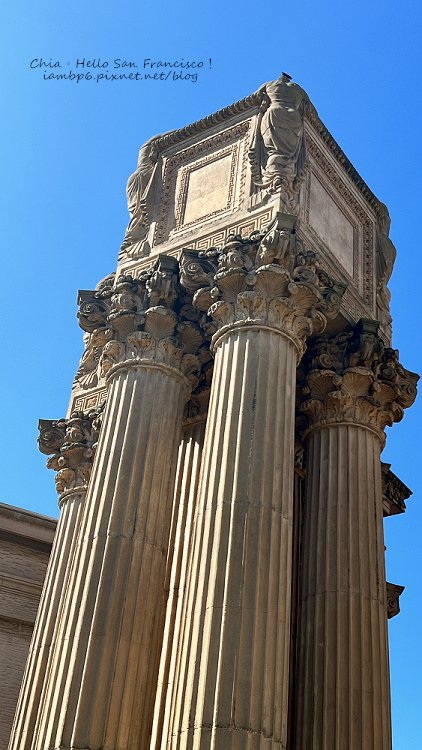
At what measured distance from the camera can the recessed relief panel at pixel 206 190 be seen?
1937cm

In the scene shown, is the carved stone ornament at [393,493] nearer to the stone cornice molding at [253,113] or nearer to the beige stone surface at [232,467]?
the beige stone surface at [232,467]

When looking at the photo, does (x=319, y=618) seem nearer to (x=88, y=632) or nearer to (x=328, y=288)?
(x=88, y=632)

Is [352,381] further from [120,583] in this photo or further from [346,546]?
[120,583]

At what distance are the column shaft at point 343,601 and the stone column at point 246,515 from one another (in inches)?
94.2

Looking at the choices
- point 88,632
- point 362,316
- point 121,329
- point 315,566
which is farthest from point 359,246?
point 88,632

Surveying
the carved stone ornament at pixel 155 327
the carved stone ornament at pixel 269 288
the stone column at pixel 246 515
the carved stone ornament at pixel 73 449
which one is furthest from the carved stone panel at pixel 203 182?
the carved stone ornament at pixel 73 449

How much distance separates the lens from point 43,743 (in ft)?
44.5

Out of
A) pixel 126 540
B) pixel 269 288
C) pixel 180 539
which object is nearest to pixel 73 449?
pixel 180 539

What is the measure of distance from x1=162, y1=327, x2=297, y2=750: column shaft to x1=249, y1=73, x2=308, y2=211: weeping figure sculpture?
150 inches

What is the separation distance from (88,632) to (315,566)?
15.0ft

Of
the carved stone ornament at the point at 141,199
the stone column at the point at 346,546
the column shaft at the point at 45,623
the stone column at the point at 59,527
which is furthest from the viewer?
the carved stone ornament at the point at 141,199

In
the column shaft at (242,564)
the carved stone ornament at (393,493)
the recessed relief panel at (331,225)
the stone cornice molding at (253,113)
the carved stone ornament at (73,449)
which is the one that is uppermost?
the stone cornice molding at (253,113)

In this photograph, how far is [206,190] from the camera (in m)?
20.0

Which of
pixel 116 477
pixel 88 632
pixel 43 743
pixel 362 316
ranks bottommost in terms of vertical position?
pixel 43 743
